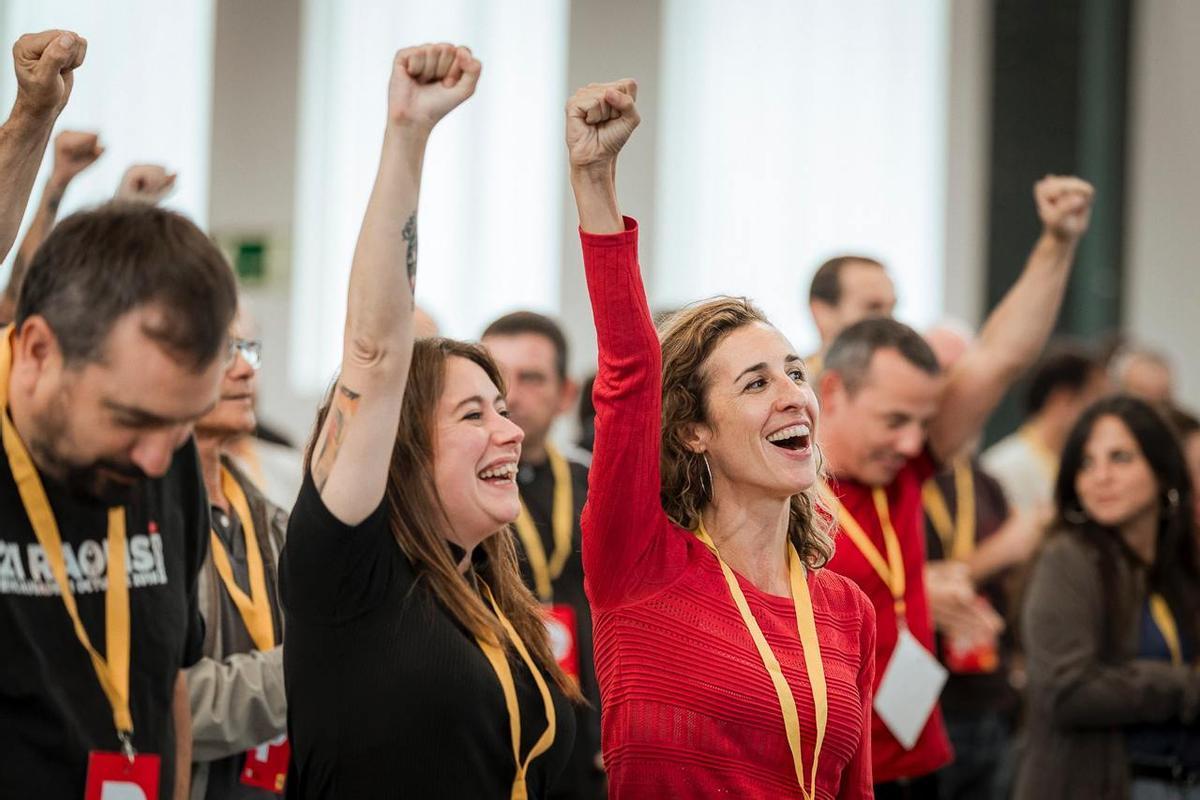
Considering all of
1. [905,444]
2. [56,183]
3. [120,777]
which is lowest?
[120,777]

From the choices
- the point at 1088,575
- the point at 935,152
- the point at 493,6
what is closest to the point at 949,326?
the point at 1088,575

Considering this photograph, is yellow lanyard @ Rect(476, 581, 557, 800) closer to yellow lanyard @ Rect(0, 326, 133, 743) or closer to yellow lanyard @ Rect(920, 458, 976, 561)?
yellow lanyard @ Rect(0, 326, 133, 743)

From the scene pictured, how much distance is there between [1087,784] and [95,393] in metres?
2.58

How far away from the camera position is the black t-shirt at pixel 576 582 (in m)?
3.57

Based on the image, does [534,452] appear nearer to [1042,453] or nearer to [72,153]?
[72,153]

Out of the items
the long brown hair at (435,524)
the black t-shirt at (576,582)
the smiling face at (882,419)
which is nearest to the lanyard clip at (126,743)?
the long brown hair at (435,524)

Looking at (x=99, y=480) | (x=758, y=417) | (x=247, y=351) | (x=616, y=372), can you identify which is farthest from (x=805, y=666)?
(x=247, y=351)

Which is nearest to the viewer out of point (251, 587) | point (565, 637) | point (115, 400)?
point (115, 400)

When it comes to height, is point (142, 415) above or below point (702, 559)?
above

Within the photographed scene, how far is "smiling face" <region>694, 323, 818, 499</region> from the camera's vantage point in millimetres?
2152

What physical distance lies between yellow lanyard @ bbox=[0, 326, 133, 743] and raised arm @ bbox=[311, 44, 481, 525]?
0.26m

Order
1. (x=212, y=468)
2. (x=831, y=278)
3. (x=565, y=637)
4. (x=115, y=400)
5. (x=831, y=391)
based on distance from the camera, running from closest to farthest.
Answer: (x=115, y=400)
(x=212, y=468)
(x=831, y=391)
(x=565, y=637)
(x=831, y=278)

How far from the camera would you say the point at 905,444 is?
2986mm

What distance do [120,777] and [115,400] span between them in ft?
1.63
